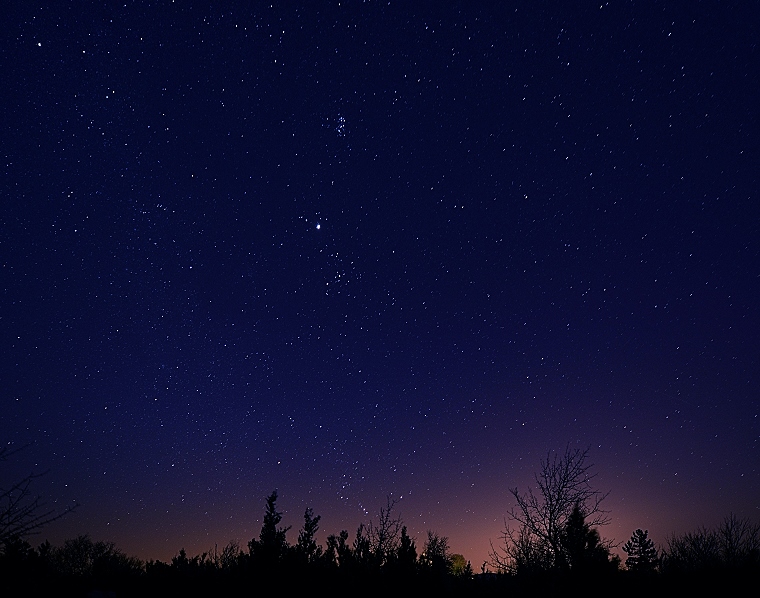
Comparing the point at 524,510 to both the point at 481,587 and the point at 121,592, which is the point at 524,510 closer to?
the point at 481,587

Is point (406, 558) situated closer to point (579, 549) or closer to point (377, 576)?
point (377, 576)

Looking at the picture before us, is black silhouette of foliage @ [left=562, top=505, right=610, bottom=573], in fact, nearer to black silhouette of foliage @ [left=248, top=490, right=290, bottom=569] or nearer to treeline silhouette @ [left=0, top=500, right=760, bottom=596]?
treeline silhouette @ [left=0, top=500, right=760, bottom=596]

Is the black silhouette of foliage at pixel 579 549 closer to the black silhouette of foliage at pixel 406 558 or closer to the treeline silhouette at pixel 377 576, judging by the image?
the treeline silhouette at pixel 377 576

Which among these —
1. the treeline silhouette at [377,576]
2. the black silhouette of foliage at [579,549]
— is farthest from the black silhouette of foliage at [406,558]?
the black silhouette of foliage at [579,549]

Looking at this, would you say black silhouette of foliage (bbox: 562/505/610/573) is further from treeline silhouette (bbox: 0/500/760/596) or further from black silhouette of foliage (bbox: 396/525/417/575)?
black silhouette of foliage (bbox: 396/525/417/575)

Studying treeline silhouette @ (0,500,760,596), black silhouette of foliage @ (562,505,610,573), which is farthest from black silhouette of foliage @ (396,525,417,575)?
A: black silhouette of foliage @ (562,505,610,573)

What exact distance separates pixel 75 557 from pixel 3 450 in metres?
67.4

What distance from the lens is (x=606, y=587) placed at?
9070 millimetres

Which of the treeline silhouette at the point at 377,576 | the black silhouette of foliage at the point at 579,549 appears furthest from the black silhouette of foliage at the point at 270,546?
the black silhouette of foliage at the point at 579,549

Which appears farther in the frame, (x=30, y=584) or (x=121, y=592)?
(x=121, y=592)

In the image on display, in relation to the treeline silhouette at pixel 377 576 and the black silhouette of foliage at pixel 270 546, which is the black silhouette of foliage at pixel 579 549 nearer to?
the treeline silhouette at pixel 377 576

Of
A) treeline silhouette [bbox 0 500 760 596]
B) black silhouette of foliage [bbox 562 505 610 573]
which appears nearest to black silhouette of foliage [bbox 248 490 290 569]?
treeline silhouette [bbox 0 500 760 596]

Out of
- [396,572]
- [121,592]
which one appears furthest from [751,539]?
[121,592]

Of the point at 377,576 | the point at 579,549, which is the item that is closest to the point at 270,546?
the point at 377,576
